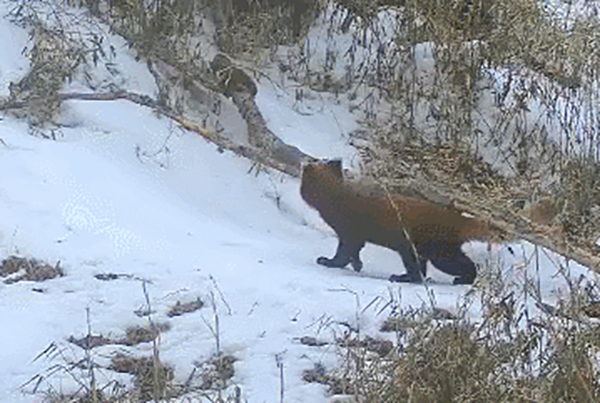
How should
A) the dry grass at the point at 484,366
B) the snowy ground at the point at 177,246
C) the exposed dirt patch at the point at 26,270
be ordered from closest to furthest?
the dry grass at the point at 484,366, the snowy ground at the point at 177,246, the exposed dirt patch at the point at 26,270

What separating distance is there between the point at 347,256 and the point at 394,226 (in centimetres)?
34

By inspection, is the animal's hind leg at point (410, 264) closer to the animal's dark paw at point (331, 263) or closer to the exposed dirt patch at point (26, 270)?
the animal's dark paw at point (331, 263)

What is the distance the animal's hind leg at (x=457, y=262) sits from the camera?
16.5 ft

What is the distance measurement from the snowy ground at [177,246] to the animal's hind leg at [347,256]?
0.26 feet

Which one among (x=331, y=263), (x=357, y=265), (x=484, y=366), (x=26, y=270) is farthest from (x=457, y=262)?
(x=26, y=270)

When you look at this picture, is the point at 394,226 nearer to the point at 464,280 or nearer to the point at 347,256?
the point at 347,256

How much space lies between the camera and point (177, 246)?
16.5 ft

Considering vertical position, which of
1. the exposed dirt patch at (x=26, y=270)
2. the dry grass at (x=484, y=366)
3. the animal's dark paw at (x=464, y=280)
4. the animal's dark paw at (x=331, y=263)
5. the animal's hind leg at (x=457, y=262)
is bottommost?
the exposed dirt patch at (x=26, y=270)

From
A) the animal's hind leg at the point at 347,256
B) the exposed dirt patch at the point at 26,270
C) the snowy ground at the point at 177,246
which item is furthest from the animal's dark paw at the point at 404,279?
the exposed dirt patch at the point at 26,270

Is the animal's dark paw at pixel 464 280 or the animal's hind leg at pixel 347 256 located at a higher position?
the animal's dark paw at pixel 464 280

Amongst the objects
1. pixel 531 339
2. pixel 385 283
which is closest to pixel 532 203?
pixel 385 283

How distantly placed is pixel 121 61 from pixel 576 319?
188 inches

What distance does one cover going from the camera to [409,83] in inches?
286

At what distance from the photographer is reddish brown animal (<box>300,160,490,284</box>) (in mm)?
5004
